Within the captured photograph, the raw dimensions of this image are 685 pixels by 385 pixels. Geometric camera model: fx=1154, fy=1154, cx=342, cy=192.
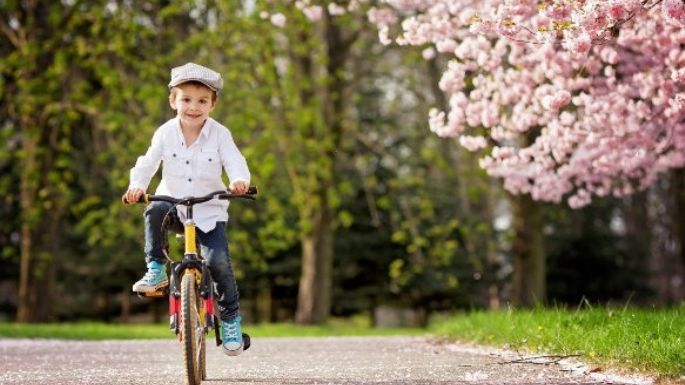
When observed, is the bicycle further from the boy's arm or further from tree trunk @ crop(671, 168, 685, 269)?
tree trunk @ crop(671, 168, 685, 269)

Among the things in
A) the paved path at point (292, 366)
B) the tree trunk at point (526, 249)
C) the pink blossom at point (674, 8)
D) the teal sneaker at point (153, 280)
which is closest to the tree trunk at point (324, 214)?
the tree trunk at point (526, 249)

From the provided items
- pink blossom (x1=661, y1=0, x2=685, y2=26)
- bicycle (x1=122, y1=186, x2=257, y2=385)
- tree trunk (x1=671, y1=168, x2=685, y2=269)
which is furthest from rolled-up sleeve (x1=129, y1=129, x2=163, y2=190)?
tree trunk (x1=671, y1=168, x2=685, y2=269)

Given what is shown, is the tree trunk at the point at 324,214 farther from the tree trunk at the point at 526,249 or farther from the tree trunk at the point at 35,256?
the tree trunk at the point at 35,256

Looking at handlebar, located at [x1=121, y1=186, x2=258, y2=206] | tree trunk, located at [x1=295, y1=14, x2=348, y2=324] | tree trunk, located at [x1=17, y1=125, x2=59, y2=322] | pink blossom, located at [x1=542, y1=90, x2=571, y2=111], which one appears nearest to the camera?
handlebar, located at [x1=121, y1=186, x2=258, y2=206]

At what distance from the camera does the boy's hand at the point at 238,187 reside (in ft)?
20.2

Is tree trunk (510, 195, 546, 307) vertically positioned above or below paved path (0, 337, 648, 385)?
above

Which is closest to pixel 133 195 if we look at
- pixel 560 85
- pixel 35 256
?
pixel 560 85

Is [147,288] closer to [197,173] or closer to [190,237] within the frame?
[190,237]

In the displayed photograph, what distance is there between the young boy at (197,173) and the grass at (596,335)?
2.31 metres

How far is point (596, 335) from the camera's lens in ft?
25.3

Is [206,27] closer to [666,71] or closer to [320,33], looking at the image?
[320,33]

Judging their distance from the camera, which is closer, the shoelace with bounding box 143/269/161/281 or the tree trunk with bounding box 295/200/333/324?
the shoelace with bounding box 143/269/161/281

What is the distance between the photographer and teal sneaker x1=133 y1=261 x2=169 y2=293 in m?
6.38

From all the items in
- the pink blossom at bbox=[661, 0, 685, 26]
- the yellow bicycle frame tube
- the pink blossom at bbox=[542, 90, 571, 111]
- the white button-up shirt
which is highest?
the pink blossom at bbox=[661, 0, 685, 26]
